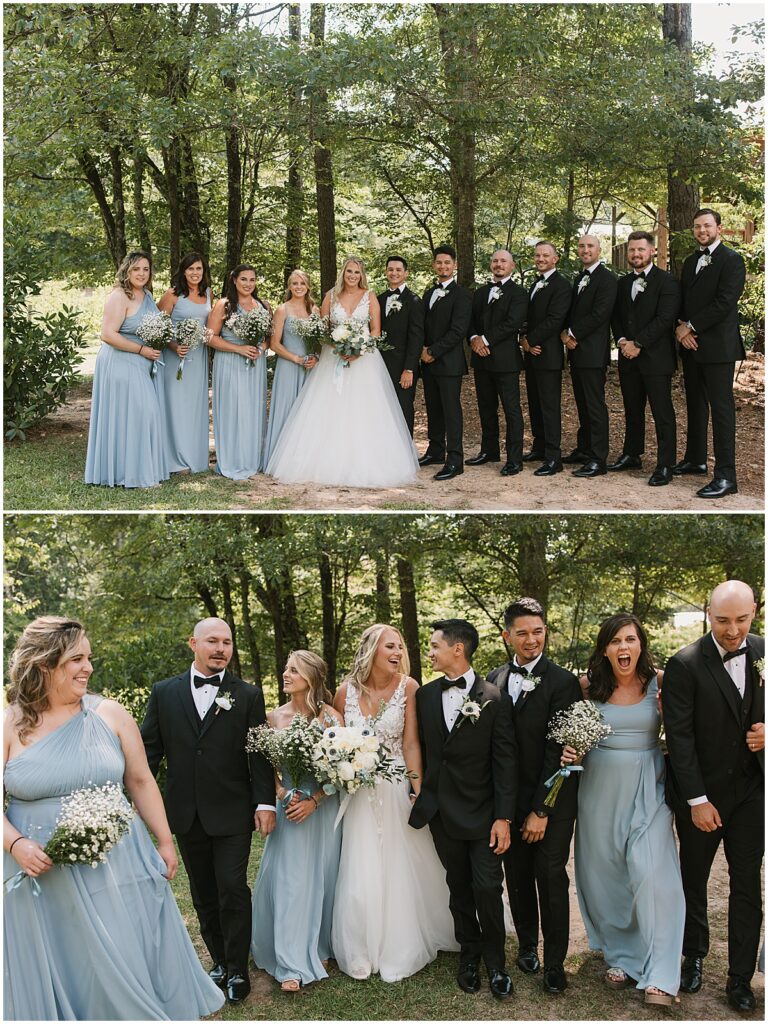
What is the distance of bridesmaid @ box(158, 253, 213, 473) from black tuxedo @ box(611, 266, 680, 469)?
371 cm

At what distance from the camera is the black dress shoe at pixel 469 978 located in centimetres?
503

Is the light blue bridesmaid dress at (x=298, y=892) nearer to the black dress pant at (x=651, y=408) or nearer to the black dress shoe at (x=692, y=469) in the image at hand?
the black dress pant at (x=651, y=408)

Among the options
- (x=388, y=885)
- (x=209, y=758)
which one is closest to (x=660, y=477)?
(x=388, y=885)

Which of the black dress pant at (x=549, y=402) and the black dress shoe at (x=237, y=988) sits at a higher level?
the black dress pant at (x=549, y=402)

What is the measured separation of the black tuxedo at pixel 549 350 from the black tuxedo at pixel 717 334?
1071mm

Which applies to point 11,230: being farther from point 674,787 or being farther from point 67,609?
point 674,787

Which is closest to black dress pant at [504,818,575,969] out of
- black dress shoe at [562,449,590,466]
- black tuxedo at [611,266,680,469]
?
black tuxedo at [611,266,680,469]

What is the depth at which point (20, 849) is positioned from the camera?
4047mm

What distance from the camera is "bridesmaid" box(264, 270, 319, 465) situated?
8.95 metres

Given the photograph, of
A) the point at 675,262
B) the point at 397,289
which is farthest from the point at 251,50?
the point at 675,262

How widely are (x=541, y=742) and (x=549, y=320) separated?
15.6ft

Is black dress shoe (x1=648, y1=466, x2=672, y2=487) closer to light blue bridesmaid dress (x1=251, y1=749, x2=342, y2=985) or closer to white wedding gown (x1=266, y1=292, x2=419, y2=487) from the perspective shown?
white wedding gown (x1=266, y1=292, x2=419, y2=487)

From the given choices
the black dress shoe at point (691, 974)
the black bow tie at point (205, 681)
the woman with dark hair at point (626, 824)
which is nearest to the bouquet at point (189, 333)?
the black bow tie at point (205, 681)

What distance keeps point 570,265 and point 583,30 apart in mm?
2648
